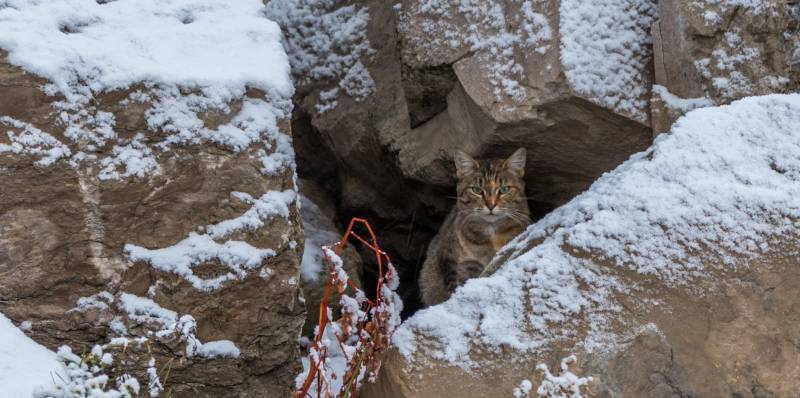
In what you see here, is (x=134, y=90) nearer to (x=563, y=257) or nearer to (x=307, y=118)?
(x=563, y=257)

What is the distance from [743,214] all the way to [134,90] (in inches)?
83.1

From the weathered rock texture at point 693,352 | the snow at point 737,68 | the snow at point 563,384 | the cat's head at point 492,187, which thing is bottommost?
the cat's head at point 492,187

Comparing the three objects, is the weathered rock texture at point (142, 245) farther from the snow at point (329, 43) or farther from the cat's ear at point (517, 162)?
the snow at point (329, 43)

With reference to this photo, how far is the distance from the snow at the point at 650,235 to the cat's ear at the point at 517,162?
A: 1.43 meters

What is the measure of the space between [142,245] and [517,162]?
228cm

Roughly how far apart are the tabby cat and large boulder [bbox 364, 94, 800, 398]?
184 centimetres

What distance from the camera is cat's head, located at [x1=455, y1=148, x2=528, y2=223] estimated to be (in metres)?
4.73

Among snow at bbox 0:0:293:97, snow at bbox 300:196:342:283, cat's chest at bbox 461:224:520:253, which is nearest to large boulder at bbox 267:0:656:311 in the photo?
cat's chest at bbox 461:224:520:253

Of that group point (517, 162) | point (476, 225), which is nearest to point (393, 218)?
point (476, 225)

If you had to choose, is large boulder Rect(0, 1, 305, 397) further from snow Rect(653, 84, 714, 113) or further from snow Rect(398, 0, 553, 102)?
snow Rect(653, 84, 714, 113)

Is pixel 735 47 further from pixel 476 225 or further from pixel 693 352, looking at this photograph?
pixel 476 225

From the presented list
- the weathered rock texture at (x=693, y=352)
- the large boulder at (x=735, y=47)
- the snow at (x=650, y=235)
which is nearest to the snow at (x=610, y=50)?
the large boulder at (x=735, y=47)

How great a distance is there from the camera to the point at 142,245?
9.73 feet

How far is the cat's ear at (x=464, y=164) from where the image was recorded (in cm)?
467
